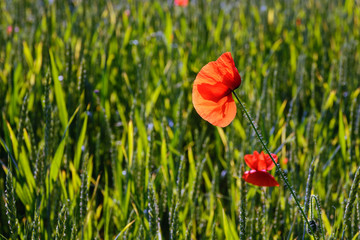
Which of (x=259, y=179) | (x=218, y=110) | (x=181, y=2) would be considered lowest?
(x=259, y=179)

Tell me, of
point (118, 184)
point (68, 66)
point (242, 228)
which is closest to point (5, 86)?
point (68, 66)

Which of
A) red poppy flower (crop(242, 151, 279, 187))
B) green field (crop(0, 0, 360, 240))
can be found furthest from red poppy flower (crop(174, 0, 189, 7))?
red poppy flower (crop(242, 151, 279, 187))

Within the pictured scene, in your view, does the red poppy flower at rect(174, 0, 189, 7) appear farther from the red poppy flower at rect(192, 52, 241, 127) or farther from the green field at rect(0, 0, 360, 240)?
the red poppy flower at rect(192, 52, 241, 127)

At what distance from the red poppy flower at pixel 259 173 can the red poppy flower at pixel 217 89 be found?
13 centimetres

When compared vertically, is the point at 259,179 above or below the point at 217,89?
below

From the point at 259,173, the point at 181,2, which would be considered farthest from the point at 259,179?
the point at 181,2

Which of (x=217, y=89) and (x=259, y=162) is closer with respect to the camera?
(x=217, y=89)

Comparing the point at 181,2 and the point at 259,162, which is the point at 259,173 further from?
the point at 181,2


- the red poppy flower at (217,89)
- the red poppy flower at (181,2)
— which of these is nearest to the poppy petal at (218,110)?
the red poppy flower at (217,89)

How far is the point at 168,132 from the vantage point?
4.01 ft

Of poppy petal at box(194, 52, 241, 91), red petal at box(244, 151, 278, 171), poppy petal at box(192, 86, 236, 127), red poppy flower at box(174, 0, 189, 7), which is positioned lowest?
red petal at box(244, 151, 278, 171)

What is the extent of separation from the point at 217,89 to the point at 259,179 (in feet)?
0.63

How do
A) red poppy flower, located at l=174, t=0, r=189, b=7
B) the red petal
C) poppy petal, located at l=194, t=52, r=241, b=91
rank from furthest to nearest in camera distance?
1. red poppy flower, located at l=174, t=0, r=189, b=7
2. the red petal
3. poppy petal, located at l=194, t=52, r=241, b=91

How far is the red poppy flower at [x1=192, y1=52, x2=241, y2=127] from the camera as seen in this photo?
→ 2.06 ft
